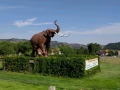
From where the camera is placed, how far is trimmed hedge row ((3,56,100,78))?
16.0m

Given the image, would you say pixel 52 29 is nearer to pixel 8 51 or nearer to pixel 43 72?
pixel 43 72

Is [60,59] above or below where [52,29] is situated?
below

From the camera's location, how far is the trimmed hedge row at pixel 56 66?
16.0 m

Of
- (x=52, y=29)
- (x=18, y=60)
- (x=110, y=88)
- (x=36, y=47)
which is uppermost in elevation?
(x=52, y=29)

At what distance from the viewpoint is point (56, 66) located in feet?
55.2

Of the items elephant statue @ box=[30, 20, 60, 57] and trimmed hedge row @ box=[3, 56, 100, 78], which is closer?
trimmed hedge row @ box=[3, 56, 100, 78]

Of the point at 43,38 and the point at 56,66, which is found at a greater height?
the point at 43,38

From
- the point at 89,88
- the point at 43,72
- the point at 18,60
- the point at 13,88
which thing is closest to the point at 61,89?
the point at 89,88

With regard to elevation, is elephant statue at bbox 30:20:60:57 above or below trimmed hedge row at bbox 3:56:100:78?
above

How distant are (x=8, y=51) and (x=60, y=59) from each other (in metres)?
46.8

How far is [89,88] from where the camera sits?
12.0 metres

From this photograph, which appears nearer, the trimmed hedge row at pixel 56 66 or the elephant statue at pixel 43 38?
the trimmed hedge row at pixel 56 66

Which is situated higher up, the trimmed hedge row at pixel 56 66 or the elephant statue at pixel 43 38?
the elephant statue at pixel 43 38

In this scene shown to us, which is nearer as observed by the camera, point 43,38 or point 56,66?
point 56,66
